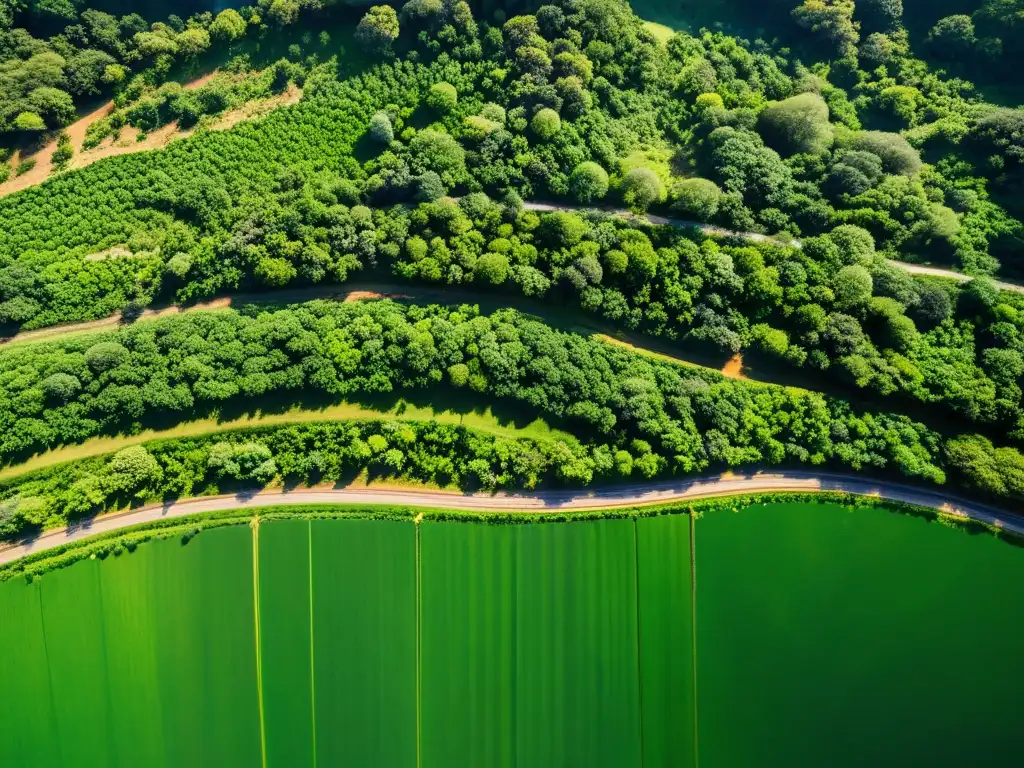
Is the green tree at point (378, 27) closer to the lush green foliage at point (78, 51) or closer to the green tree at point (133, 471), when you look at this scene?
the lush green foliage at point (78, 51)

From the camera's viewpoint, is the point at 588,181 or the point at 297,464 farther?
the point at 588,181

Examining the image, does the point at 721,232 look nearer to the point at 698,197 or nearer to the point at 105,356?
the point at 698,197

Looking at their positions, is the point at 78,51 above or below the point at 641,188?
above

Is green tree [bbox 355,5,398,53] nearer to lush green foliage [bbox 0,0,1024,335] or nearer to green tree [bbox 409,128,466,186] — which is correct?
lush green foliage [bbox 0,0,1024,335]

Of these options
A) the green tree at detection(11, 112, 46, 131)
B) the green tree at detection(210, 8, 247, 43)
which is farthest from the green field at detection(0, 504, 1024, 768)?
the green tree at detection(210, 8, 247, 43)

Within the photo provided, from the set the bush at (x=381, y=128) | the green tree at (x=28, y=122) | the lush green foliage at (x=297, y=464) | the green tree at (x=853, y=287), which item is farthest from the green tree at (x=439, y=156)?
the green tree at (x=28, y=122)

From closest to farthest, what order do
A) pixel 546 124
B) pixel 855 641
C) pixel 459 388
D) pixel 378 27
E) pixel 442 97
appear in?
pixel 855 641 < pixel 459 388 < pixel 546 124 < pixel 442 97 < pixel 378 27

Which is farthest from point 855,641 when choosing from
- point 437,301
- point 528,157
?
point 528,157
